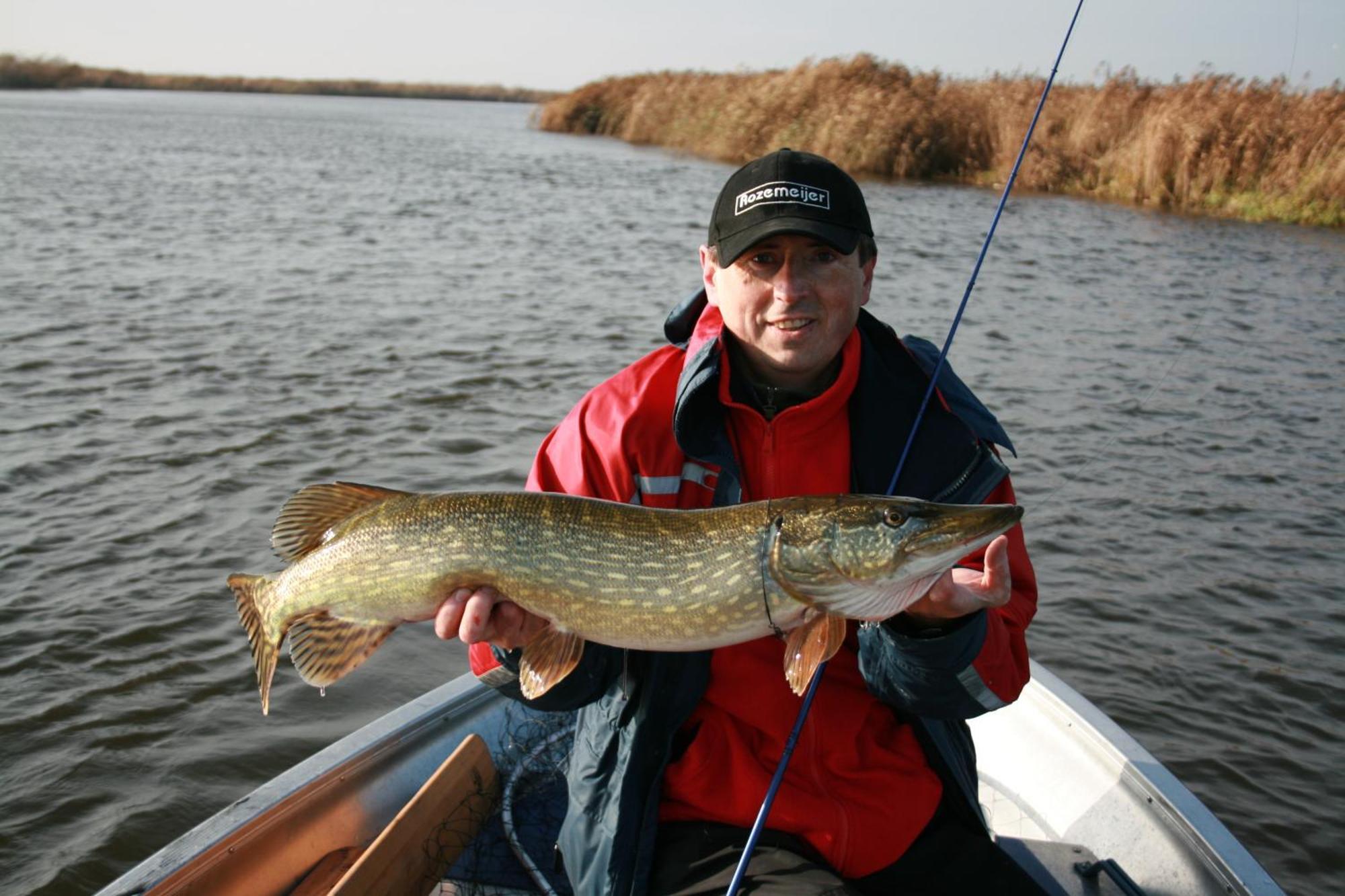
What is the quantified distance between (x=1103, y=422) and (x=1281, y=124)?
9.84m

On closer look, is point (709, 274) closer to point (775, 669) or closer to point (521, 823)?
point (775, 669)

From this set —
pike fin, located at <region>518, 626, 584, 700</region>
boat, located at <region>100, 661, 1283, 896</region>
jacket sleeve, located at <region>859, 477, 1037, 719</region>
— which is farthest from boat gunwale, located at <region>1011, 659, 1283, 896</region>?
pike fin, located at <region>518, 626, 584, 700</region>

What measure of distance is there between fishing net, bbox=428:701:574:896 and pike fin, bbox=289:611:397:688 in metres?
0.51

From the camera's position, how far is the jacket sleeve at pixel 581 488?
88.3 inches

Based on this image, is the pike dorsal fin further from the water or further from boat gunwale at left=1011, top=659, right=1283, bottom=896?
boat gunwale at left=1011, top=659, right=1283, bottom=896

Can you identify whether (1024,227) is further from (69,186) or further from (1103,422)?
(69,186)

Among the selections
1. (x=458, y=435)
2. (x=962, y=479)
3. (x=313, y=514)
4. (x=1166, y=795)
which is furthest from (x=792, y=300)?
(x=458, y=435)

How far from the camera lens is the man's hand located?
1.95 metres

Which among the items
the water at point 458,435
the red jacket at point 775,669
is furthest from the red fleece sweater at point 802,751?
the water at point 458,435

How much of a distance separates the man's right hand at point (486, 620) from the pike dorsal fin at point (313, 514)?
0.36 m

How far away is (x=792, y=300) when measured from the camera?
2289 mm

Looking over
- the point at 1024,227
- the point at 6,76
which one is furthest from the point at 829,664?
the point at 6,76

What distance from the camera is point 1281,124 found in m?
15.0

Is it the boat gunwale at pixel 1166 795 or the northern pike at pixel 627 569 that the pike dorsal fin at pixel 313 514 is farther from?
the boat gunwale at pixel 1166 795
